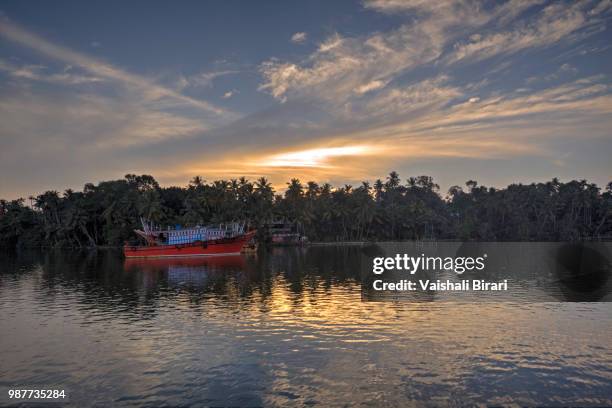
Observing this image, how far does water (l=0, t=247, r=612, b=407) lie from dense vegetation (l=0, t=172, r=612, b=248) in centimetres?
8899

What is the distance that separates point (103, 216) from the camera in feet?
397

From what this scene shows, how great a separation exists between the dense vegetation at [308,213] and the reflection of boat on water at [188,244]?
33.6 metres

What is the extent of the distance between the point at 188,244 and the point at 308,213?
56181 millimetres

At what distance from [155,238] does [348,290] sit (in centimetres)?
5585

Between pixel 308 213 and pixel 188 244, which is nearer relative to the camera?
pixel 188 244

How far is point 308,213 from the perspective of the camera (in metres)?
133

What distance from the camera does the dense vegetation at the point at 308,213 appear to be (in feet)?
→ 401

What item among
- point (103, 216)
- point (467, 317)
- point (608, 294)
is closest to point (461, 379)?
point (467, 317)

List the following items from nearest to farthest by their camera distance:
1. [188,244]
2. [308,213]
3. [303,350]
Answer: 1. [303,350]
2. [188,244]
3. [308,213]

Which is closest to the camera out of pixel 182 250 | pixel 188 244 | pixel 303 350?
pixel 303 350

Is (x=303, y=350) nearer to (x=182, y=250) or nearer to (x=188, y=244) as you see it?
(x=188, y=244)

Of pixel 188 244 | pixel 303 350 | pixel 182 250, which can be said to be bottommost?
pixel 303 350

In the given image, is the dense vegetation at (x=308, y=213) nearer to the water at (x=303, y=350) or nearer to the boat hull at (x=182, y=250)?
the boat hull at (x=182, y=250)

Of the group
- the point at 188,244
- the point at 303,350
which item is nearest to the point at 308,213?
the point at 188,244
